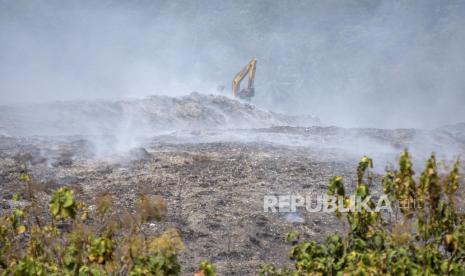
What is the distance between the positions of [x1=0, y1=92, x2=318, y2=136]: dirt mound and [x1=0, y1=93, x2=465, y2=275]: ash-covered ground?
76 mm

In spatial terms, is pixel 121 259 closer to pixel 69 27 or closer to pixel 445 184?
pixel 445 184

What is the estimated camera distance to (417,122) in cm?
4969

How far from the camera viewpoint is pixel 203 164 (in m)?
13.7

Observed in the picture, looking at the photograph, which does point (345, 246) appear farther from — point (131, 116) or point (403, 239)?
point (131, 116)

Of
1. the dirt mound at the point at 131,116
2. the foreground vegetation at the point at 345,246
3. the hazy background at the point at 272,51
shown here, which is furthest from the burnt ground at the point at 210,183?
the hazy background at the point at 272,51

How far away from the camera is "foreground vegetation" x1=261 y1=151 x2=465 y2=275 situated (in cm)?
345

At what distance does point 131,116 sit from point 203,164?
11.6 meters

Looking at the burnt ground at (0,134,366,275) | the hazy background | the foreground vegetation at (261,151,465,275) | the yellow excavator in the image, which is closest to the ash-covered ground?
the burnt ground at (0,134,366,275)

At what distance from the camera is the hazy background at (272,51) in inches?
2066

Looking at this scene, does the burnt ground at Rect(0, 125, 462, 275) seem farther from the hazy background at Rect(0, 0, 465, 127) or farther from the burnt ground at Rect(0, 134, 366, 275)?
the hazy background at Rect(0, 0, 465, 127)

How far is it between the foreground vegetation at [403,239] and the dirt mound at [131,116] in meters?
17.0

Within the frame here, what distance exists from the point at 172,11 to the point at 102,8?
31.6 ft

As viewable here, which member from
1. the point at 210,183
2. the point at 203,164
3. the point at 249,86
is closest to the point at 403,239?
the point at 210,183

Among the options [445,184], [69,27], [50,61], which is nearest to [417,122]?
[50,61]
